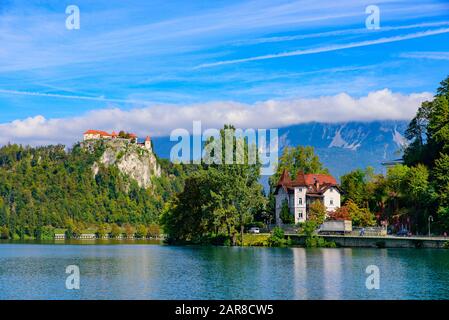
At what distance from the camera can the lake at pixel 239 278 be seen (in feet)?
141

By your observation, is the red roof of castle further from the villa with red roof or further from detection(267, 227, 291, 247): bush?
detection(267, 227, 291, 247): bush

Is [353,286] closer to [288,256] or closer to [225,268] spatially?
[225,268]

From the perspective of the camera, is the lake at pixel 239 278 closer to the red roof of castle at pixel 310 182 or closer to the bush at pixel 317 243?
the bush at pixel 317 243

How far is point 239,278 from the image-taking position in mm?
52031

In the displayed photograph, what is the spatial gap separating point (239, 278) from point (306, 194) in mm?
65362

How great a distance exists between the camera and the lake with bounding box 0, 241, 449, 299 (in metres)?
43.1

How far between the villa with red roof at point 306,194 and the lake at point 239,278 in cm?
4278

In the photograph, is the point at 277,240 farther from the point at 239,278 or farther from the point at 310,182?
the point at 239,278

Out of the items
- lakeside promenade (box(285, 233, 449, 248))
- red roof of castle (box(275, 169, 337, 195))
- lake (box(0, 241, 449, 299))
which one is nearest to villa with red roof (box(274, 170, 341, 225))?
red roof of castle (box(275, 169, 337, 195))

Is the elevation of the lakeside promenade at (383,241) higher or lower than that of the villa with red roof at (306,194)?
lower

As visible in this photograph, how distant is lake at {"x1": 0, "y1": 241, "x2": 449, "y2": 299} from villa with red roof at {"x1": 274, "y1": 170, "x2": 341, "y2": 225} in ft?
140

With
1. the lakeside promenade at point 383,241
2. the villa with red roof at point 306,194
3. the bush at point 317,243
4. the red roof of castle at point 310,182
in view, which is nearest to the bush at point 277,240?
the lakeside promenade at point 383,241
